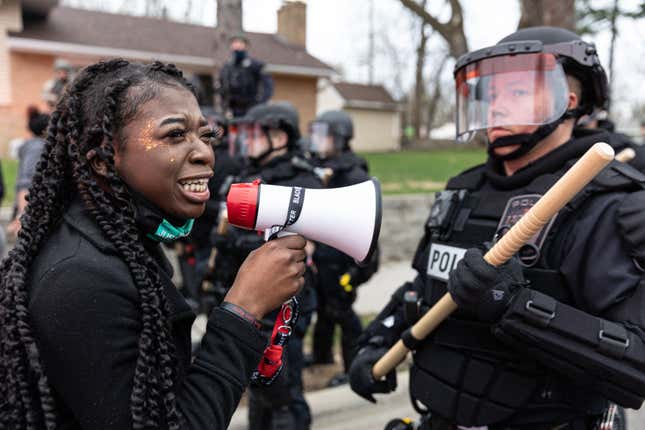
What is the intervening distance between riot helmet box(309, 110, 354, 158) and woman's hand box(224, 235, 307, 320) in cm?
412

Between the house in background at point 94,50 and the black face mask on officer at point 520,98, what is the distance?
10.7 m

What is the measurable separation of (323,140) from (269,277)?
4.29m

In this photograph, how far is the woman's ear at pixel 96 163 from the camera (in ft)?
4.47

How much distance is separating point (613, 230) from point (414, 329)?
0.78 m

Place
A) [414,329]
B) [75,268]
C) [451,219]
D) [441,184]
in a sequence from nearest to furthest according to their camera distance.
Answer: [75,268]
[414,329]
[451,219]
[441,184]

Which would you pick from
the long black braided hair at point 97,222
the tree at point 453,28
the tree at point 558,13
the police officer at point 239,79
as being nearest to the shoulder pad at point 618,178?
the long black braided hair at point 97,222

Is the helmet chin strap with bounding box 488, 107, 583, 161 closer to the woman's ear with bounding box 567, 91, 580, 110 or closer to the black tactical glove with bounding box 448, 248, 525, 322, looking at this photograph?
the woman's ear with bounding box 567, 91, 580, 110

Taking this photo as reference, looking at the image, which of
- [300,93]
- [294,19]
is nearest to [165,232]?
[294,19]

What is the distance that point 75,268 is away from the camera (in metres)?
1.23

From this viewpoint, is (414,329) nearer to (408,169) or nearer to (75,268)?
(75,268)

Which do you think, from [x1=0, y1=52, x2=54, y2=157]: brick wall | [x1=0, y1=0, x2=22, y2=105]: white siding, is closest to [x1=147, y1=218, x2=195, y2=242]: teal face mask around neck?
[x1=0, y1=52, x2=54, y2=157]: brick wall

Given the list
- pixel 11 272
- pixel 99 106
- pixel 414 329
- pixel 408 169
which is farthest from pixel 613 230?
pixel 408 169

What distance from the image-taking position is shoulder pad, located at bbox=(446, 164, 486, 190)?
2.34m

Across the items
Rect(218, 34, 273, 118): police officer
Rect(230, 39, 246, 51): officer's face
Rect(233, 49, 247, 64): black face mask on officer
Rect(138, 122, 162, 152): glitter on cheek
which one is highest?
Rect(230, 39, 246, 51): officer's face
